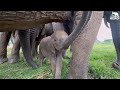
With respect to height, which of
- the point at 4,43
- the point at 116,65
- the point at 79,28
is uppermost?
the point at 79,28

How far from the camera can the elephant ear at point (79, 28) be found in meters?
1.01

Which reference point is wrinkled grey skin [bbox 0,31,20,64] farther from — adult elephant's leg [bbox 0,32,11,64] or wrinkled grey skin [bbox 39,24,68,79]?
wrinkled grey skin [bbox 39,24,68,79]

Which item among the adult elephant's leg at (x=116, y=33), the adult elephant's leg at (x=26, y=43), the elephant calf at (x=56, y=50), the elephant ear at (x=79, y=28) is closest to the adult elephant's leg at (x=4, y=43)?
the adult elephant's leg at (x=26, y=43)

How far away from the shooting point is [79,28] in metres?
1.20

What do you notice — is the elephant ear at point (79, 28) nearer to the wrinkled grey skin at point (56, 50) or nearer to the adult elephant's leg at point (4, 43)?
the wrinkled grey skin at point (56, 50)

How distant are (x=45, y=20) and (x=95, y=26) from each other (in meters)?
0.34

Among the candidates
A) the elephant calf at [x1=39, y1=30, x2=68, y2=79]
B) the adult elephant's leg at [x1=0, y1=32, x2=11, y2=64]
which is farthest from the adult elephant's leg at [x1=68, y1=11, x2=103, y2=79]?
the adult elephant's leg at [x1=0, y1=32, x2=11, y2=64]

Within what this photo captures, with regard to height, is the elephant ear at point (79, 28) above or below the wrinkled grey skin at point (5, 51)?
above

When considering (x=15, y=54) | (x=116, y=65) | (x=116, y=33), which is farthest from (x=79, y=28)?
(x=15, y=54)

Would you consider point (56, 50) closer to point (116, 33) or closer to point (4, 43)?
point (116, 33)
